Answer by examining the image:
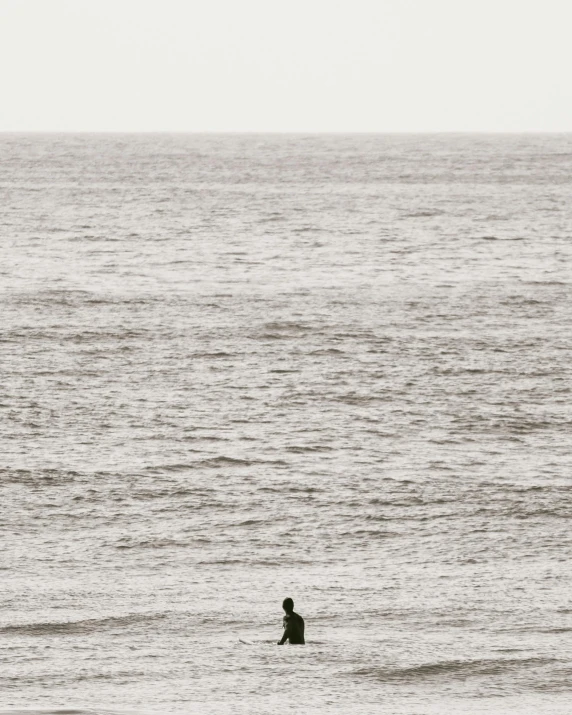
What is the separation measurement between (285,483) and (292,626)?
511 inches

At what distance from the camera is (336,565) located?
27.0 meters

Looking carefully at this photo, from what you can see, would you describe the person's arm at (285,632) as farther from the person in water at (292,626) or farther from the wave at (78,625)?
the wave at (78,625)

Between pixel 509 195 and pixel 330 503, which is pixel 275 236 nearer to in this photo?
pixel 509 195

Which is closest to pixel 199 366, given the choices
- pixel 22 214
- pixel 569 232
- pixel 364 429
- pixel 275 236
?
pixel 364 429

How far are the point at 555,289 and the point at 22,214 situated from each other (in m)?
55.9

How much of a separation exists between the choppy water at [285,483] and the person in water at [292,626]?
0.43 meters

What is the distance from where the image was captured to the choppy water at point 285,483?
19.5 metres

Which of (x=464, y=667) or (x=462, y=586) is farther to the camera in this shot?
(x=462, y=586)

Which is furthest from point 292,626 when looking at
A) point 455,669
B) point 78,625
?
point 78,625

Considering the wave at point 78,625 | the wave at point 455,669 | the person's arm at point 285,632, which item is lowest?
the wave at point 78,625

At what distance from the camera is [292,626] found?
65.9 feet

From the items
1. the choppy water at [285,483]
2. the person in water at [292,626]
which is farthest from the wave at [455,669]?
the person in water at [292,626]

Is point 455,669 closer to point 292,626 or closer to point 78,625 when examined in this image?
point 292,626

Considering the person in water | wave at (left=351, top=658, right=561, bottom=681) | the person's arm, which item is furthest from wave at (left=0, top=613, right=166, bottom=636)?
wave at (left=351, top=658, right=561, bottom=681)
